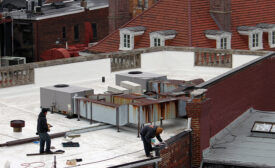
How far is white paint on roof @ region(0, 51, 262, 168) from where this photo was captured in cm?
2680

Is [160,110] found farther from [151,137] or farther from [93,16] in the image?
[93,16]

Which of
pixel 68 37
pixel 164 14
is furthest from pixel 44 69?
pixel 68 37

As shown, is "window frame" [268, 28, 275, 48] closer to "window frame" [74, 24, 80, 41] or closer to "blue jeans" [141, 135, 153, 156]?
"window frame" [74, 24, 80, 41]

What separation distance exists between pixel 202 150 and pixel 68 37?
180 ft

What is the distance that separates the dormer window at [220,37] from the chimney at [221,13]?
65.2 inches

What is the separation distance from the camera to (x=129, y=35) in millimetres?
65188

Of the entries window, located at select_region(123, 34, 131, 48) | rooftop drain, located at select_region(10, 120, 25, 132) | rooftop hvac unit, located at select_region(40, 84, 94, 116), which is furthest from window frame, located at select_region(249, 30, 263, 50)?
rooftop drain, located at select_region(10, 120, 25, 132)

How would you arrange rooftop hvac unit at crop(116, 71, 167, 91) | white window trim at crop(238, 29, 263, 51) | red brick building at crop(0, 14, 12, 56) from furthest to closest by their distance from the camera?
red brick building at crop(0, 14, 12, 56)
white window trim at crop(238, 29, 263, 51)
rooftop hvac unit at crop(116, 71, 167, 91)

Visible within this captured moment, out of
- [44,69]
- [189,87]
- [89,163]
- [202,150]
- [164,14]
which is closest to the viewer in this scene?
[89,163]

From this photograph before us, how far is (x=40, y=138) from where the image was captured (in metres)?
26.6

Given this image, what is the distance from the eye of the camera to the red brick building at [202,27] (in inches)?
2467

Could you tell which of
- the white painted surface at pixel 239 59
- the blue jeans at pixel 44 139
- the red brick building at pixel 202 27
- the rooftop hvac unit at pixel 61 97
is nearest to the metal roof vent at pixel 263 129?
the rooftop hvac unit at pixel 61 97

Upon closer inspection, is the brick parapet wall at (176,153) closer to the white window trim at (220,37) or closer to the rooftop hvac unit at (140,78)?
the rooftop hvac unit at (140,78)

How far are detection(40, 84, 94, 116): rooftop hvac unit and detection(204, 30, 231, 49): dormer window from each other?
31.1m
